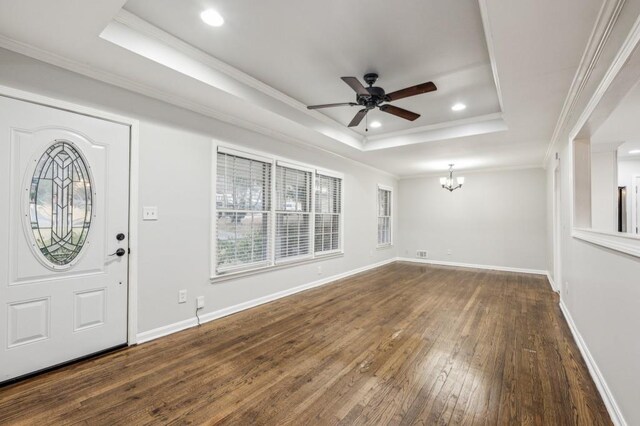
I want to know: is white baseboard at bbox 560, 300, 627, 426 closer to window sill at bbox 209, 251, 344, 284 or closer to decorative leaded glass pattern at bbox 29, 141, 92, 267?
window sill at bbox 209, 251, 344, 284

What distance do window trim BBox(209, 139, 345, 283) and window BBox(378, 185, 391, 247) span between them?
6.50 feet

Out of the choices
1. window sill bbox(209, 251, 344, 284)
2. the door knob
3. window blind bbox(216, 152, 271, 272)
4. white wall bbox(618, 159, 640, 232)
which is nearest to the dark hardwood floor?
window sill bbox(209, 251, 344, 284)

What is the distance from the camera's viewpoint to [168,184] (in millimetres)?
3111

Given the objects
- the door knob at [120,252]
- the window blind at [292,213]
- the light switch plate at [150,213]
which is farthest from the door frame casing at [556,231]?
the door knob at [120,252]

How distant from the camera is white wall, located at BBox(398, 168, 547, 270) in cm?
654

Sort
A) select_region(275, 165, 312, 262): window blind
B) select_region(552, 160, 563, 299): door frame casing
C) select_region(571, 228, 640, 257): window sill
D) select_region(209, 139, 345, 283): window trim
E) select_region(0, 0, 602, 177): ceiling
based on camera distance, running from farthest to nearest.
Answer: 1. select_region(552, 160, 563, 299): door frame casing
2. select_region(275, 165, 312, 262): window blind
3. select_region(209, 139, 345, 283): window trim
4. select_region(0, 0, 602, 177): ceiling
5. select_region(571, 228, 640, 257): window sill

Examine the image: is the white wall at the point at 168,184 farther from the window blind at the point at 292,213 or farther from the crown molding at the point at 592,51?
the crown molding at the point at 592,51

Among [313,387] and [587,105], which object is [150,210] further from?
[587,105]

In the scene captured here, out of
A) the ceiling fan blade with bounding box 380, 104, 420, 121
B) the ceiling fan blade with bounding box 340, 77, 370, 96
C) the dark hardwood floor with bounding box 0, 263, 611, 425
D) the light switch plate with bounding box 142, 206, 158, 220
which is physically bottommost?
the dark hardwood floor with bounding box 0, 263, 611, 425

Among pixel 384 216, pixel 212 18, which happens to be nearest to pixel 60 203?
pixel 212 18

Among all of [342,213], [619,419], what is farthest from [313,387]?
[342,213]

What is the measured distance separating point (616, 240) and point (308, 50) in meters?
2.77

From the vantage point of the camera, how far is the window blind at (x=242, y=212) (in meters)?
3.65

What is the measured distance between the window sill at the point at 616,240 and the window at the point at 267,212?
356 centimetres
